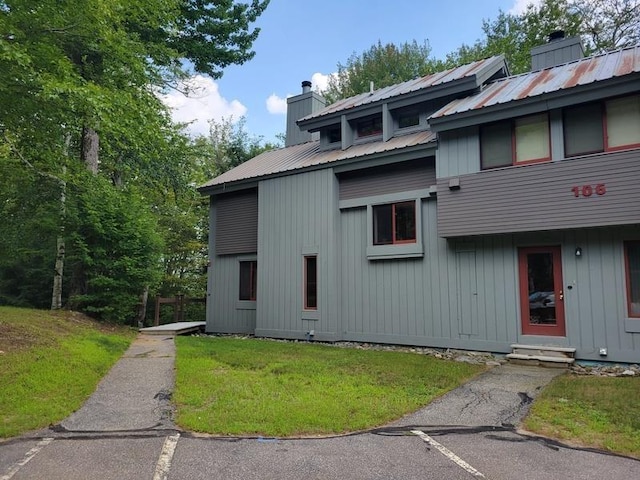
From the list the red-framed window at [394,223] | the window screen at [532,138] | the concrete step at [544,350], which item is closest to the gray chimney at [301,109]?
the red-framed window at [394,223]

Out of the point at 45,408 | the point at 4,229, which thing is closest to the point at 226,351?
the point at 45,408

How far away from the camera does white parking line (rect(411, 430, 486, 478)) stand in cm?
342

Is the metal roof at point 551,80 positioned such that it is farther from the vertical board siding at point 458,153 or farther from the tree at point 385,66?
the tree at point 385,66

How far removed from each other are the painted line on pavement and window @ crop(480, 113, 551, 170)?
767 centimetres

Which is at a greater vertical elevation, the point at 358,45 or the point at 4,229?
the point at 358,45

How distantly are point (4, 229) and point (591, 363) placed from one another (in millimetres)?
15067

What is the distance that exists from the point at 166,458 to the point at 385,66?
2835 centimetres

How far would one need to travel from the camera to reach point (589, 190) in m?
7.69

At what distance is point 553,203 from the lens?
8047 millimetres

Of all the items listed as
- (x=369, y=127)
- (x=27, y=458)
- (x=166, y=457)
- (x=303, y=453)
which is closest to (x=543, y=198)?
(x=369, y=127)

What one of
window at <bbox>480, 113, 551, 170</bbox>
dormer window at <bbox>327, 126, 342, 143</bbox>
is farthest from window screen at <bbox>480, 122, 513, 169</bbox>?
dormer window at <bbox>327, 126, 342, 143</bbox>

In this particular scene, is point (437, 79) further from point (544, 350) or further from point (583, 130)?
point (544, 350)

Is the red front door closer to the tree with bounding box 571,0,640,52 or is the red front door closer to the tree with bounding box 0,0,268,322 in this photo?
the tree with bounding box 0,0,268,322

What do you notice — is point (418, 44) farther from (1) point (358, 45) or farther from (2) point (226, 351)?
(2) point (226, 351)
